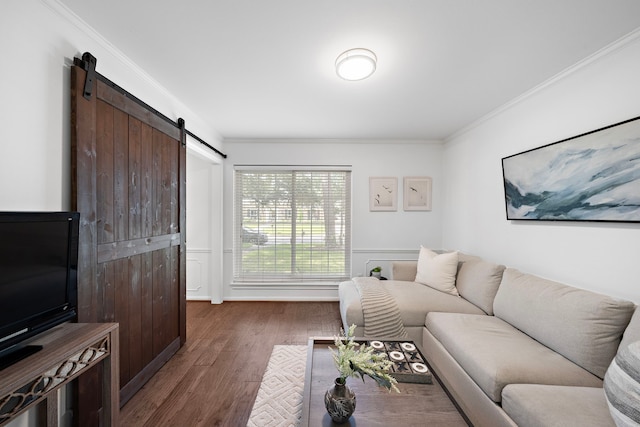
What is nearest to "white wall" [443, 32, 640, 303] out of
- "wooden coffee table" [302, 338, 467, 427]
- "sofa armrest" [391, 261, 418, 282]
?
"sofa armrest" [391, 261, 418, 282]

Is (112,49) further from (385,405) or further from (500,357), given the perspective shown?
(500,357)

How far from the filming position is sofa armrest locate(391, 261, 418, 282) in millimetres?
3299

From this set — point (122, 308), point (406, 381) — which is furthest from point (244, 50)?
point (406, 381)

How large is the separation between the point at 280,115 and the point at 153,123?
4.40 ft

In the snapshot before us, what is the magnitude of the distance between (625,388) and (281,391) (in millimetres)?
1918

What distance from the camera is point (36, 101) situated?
1298 mm

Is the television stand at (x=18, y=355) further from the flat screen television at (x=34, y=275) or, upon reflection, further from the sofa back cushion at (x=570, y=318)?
the sofa back cushion at (x=570, y=318)

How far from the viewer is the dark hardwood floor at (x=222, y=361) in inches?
68.8

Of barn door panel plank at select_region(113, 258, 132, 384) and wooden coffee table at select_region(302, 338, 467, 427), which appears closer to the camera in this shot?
wooden coffee table at select_region(302, 338, 467, 427)

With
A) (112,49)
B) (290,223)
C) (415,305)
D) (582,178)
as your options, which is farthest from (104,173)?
(582,178)

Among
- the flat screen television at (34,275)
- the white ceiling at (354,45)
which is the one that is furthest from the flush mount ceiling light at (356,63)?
the flat screen television at (34,275)

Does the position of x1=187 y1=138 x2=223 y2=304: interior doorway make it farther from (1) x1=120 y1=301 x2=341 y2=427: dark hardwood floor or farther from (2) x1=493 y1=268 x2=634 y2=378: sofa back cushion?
(2) x1=493 y1=268 x2=634 y2=378: sofa back cushion

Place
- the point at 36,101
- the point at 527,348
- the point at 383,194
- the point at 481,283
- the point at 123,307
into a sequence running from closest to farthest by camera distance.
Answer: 1. the point at 36,101
2. the point at 527,348
3. the point at 123,307
4. the point at 481,283
5. the point at 383,194

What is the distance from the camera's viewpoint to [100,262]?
1.62 m
